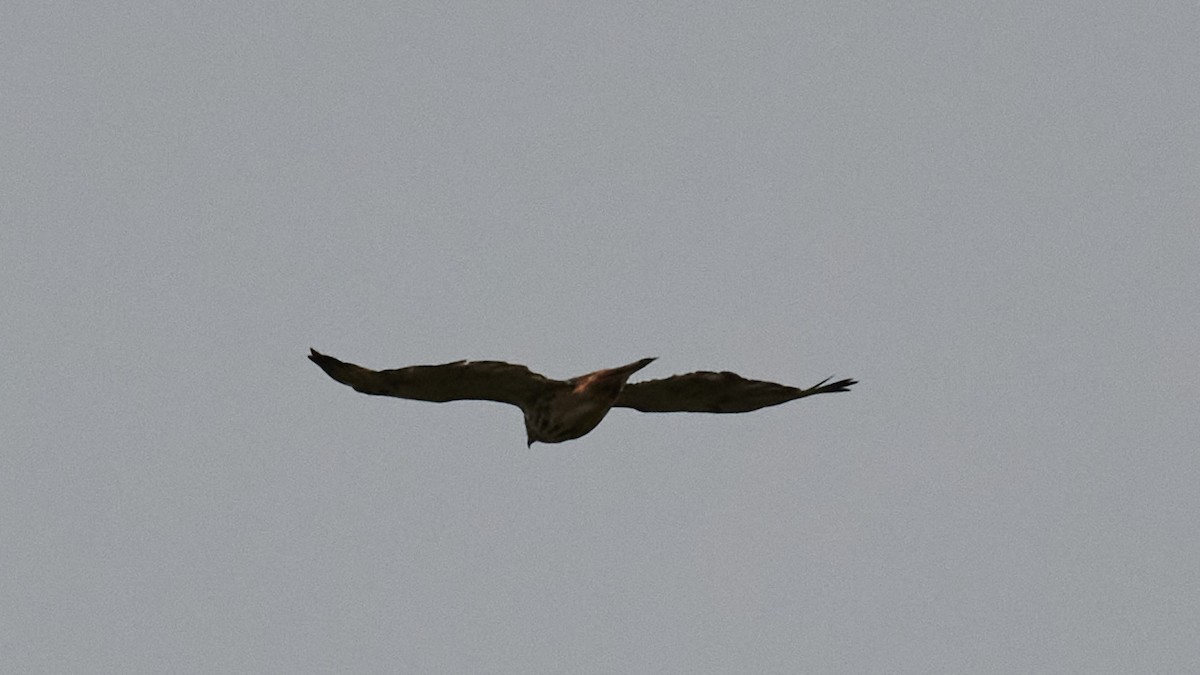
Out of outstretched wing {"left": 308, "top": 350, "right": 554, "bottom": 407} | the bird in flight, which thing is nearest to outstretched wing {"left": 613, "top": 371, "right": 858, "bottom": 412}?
the bird in flight

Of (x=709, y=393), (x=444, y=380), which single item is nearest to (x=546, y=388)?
(x=444, y=380)

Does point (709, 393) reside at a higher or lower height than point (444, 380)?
higher

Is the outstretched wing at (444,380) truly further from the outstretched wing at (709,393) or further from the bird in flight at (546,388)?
the outstretched wing at (709,393)

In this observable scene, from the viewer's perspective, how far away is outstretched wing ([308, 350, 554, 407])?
22312 millimetres

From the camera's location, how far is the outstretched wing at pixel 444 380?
2231cm

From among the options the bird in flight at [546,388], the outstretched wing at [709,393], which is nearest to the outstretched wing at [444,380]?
the bird in flight at [546,388]

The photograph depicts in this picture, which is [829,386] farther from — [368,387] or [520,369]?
[368,387]

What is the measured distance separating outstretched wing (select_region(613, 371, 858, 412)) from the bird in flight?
13mm

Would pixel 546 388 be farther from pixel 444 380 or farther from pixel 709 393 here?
pixel 709 393

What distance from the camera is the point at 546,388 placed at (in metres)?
23.0

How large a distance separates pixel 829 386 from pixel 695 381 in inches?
76.0

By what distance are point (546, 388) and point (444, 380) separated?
Result: 134 cm

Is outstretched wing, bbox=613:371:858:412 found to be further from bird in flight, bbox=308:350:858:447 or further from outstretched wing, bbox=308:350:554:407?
outstretched wing, bbox=308:350:554:407

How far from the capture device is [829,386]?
80.5 ft
